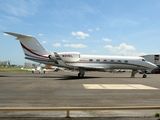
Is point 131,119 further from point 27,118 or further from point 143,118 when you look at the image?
point 27,118

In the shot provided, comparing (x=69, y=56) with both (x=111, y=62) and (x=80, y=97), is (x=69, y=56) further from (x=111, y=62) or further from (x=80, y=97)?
(x=80, y=97)

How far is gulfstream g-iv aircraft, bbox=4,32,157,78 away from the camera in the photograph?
27844mm

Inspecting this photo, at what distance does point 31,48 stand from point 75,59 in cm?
694

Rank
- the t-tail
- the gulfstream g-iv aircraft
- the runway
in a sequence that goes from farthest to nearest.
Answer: the t-tail
the gulfstream g-iv aircraft
the runway

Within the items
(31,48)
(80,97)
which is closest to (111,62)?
(31,48)

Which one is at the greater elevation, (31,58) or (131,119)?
(31,58)

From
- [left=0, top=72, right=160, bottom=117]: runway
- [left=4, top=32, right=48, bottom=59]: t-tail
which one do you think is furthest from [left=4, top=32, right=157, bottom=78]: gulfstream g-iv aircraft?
[left=0, top=72, right=160, bottom=117]: runway

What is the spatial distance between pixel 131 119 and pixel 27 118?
128 inches

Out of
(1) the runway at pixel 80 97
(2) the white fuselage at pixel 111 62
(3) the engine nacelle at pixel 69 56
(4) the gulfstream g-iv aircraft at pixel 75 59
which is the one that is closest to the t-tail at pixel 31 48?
(4) the gulfstream g-iv aircraft at pixel 75 59

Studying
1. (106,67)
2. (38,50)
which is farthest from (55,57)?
(106,67)

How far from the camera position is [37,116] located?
20.0 feet

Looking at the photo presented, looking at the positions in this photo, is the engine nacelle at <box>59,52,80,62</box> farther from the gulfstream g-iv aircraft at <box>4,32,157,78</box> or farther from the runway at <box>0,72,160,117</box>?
the runway at <box>0,72,160,117</box>

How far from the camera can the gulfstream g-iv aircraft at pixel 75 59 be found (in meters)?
27.8

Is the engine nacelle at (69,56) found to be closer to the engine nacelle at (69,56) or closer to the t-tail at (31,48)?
the engine nacelle at (69,56)
